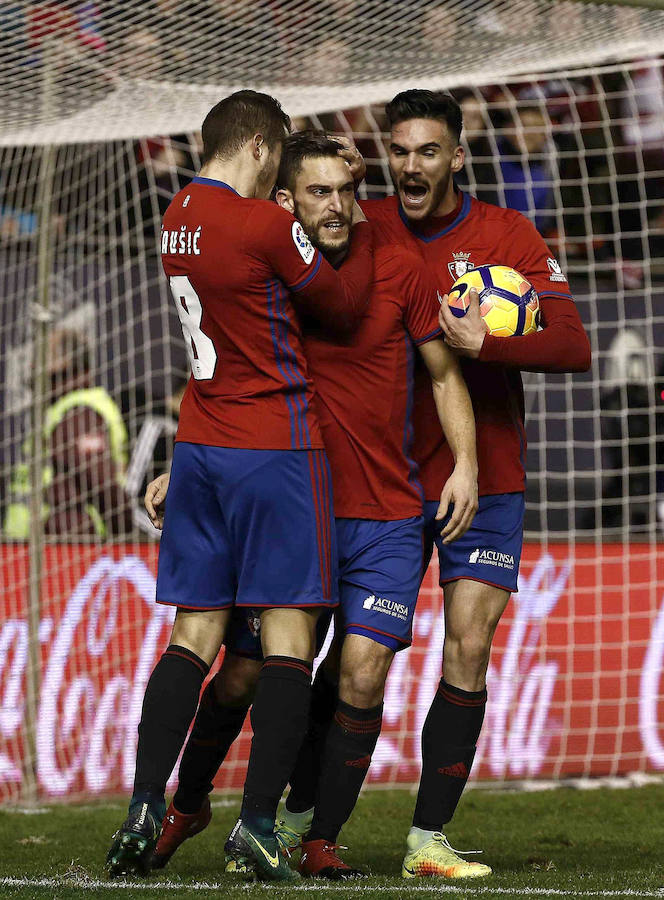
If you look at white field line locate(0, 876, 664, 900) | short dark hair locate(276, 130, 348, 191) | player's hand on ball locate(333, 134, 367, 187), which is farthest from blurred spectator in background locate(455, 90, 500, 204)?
white field line locate(0, 876, 664, 900)

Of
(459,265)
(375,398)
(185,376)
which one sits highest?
(459,265)

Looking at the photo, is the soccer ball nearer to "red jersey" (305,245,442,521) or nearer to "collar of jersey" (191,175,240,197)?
"red jersey" (305,245,442,521)

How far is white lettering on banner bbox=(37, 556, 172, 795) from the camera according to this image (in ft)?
21.8

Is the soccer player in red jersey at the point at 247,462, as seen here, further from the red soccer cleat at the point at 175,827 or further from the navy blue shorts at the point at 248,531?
the red soccer cleat at the point at 175,827

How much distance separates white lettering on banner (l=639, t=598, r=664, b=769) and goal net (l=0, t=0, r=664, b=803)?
1 cm

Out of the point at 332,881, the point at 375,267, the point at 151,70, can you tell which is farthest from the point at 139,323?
the point at 332,881

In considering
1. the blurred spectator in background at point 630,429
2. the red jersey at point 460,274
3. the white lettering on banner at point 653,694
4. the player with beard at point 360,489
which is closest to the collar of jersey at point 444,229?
the red jersey at point 460,274

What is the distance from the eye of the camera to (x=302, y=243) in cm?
350

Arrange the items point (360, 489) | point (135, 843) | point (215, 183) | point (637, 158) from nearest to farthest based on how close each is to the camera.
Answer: point (135, 843), point (215, 183), point (360, 489), point (637, 158)

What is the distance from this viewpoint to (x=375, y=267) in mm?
3918

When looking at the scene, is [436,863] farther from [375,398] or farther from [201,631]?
[375,398]

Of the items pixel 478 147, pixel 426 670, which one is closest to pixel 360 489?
pixel 426 670

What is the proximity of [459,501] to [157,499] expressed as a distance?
0.86m

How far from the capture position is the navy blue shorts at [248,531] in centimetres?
352
